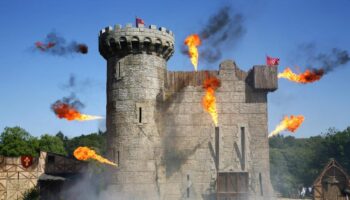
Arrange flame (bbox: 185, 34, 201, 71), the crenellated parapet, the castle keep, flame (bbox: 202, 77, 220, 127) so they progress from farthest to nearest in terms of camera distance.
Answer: flame (bbox: 185, 34, 201, 71) → flame (bbox: 202, 77, 220, 127) → the crenellated parapet → the castle keep

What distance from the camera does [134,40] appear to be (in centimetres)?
3002

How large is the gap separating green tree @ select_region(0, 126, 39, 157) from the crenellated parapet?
30.7m

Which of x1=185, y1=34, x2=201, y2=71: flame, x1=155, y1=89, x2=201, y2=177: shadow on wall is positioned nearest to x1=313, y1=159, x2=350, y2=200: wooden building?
x1=155, y1=89, x2=201, y2=177: shadow on wall

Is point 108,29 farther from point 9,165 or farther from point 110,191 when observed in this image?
point 9,165

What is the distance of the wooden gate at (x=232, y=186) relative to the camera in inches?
1132

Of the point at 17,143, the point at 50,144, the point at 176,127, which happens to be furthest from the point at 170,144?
the point at 50,144

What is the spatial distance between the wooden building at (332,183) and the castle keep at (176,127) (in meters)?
9.21

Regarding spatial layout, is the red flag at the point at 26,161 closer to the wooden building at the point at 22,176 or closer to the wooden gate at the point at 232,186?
the wooden building at the point at 22,176

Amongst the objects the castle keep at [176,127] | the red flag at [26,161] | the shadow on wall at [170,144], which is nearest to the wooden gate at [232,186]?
the castle keep at [176,127]

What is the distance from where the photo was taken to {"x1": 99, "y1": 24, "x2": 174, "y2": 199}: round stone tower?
29.4 meters

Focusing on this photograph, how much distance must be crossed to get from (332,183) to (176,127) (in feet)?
51.5

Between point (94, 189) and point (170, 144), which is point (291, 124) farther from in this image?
point (94, 189)

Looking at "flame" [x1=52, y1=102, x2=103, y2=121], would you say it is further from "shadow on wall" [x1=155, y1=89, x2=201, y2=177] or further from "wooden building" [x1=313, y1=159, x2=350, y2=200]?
"wooden building" [x1=313, y1=159, x2=350, y2=200]

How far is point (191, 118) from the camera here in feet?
101
